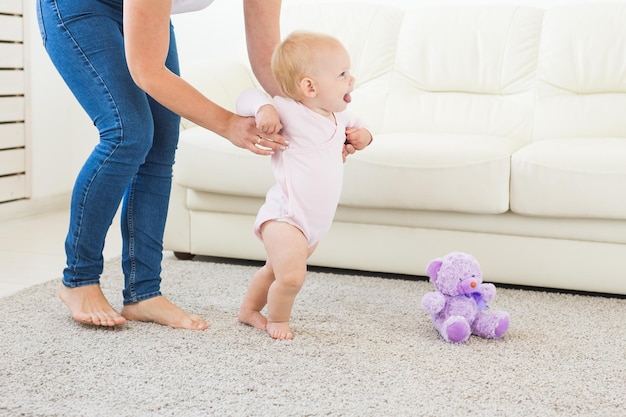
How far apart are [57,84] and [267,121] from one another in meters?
2.37

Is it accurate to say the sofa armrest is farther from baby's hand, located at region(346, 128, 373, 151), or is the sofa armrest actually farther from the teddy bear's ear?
the teddy bear's ear

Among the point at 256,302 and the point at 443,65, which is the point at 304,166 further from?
the point at 443,65

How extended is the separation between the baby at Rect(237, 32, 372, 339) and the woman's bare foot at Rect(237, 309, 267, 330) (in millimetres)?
55

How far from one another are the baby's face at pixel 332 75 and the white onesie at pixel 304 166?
0.05 m

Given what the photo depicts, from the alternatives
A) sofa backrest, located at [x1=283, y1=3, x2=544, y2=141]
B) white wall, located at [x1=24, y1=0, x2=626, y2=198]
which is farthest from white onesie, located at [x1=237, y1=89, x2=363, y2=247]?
white wall, located at [x1=24, y1=0, x2=626, y2=198]

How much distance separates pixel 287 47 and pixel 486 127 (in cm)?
129

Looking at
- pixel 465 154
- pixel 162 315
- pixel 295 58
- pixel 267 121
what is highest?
pixel 295 58

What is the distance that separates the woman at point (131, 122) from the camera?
1.66m

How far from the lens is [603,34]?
9.35ft

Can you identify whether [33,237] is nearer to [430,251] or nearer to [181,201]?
[181,201]

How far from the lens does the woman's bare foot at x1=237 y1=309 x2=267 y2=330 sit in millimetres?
1929

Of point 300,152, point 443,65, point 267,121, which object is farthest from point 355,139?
point 443,65

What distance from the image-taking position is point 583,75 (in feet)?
9.41

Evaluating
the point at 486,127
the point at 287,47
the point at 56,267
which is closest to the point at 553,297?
the point at 486,127
